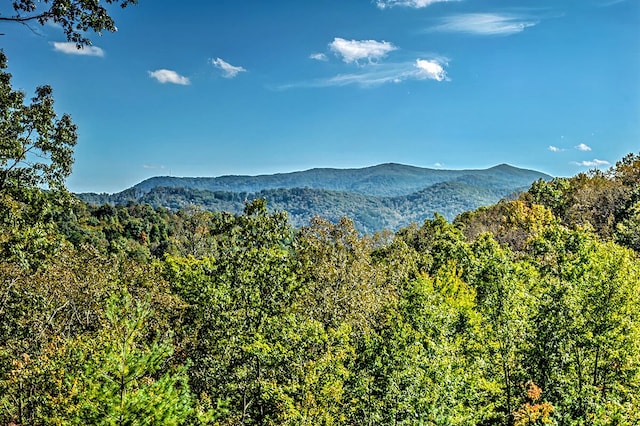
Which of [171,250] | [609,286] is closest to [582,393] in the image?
[609,286]

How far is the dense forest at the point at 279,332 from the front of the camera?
17297 mm

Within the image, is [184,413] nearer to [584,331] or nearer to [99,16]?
[99,16]

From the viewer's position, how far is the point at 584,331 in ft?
79.1

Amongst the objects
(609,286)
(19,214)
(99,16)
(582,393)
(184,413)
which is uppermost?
(99,16)

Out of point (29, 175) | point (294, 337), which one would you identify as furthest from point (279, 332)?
point (29, 175)

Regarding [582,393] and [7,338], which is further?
[7,338]

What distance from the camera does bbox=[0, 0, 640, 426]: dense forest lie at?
1730 centimetres

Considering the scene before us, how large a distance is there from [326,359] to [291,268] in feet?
24.8

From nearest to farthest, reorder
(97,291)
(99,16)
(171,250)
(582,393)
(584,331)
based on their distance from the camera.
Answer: (99,16)
(582,393)
(584,331)
(97,291)
(171,250)

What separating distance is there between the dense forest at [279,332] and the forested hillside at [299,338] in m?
0.10

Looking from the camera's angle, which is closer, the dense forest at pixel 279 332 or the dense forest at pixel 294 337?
the dense forest at pixel 279 332

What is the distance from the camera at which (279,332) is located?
22875 mm

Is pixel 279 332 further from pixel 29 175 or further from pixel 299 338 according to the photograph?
pixel 29 175

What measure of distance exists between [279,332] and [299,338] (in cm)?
193
